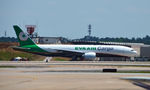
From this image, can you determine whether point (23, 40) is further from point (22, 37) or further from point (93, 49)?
point (93, 49)

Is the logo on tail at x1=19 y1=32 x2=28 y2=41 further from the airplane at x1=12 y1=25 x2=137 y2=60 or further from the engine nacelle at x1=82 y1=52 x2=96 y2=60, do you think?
the engine nacelle at x1=82 y1=52 x2=96 y2=60

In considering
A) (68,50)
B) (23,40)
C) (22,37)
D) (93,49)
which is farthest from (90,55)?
(22,37)

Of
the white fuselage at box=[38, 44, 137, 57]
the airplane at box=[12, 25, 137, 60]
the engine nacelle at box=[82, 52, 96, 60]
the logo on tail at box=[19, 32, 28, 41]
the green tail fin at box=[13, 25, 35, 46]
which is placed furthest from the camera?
the logo on tail at box=[19, 32, 28, 41]

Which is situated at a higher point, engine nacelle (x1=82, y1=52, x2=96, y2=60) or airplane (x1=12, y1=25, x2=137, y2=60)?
airplane (x1=12, y1=25, x2=137, y2=60)

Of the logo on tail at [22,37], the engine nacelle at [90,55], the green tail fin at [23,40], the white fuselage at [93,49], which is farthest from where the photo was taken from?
the logo on tail at [22,37]

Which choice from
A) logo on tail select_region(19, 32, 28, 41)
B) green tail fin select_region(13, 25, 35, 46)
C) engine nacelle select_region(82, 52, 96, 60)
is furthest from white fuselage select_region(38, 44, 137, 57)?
logo on tail select_region(19, 32, 28, 41)

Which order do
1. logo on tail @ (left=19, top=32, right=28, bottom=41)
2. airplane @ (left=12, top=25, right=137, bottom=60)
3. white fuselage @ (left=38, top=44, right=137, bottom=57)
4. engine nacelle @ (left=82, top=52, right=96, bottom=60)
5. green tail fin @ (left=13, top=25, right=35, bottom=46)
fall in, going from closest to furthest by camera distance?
engine nacelle @ (left=82, top=52, right=96, bottom=60) < airplane @ (left=12, top=25, right=137, bottom=60) < white fuselage @ (left=38, top=44, right=137, bottom=57) < green tail fin @ (left=13, top=25, right=35, bottom=46) < logo on tail @ (left=19, top=32, right=28, bottom=41)

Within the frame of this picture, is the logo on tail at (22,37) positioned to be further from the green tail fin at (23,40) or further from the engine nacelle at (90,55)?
the engine nacelle at (90,55)

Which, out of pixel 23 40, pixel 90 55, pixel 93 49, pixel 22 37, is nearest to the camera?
pixel 90 55

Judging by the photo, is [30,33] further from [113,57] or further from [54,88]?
[54,88]

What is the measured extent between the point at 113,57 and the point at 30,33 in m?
76.8

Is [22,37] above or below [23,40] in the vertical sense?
above

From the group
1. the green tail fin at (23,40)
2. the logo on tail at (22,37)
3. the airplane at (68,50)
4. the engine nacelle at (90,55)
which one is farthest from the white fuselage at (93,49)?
the logo on tail at (22,37)

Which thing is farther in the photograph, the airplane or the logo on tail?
the logo on tail
